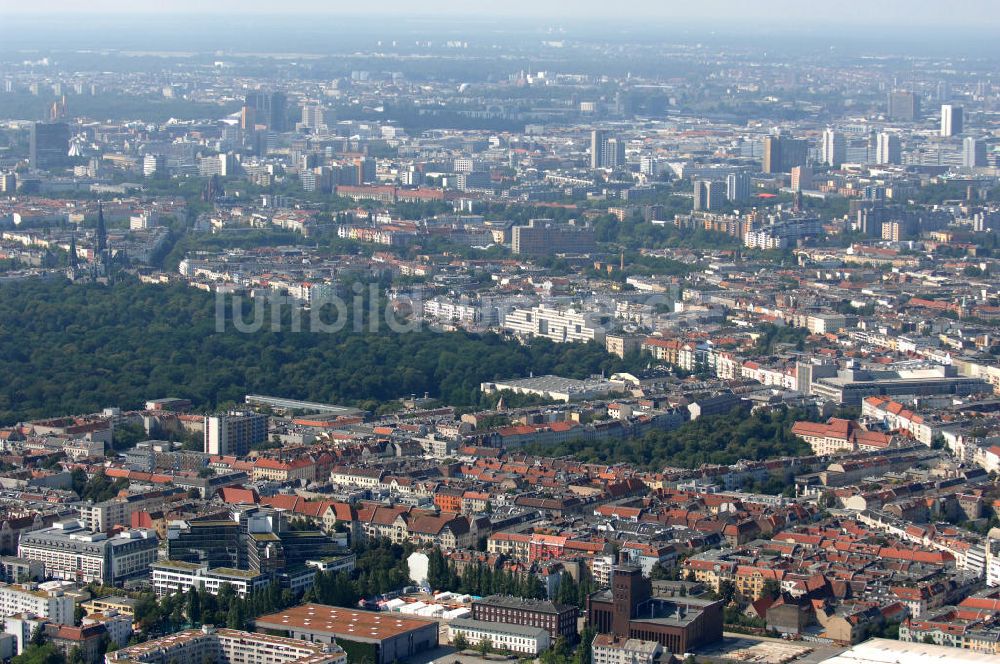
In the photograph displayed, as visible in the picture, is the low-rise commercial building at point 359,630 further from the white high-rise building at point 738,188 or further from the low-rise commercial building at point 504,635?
the white high-rise building at point 738,188

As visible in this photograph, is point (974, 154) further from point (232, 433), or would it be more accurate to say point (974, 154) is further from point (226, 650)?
point (226, 650)

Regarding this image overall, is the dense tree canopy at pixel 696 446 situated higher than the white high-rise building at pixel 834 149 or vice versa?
the dense tree canopy at pixel 696 446

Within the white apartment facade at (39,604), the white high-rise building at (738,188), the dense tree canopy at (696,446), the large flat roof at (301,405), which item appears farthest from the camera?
the white high-rise building at (738,188)

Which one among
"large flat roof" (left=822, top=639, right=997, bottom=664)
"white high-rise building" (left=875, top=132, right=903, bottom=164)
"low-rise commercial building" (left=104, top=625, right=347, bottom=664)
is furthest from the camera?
"white high-rise building" (left=875, top=132, right=903, bottom=164)

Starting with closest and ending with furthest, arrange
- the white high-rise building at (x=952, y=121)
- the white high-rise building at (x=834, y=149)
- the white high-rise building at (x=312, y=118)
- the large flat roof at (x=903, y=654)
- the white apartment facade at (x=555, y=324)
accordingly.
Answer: the large flat roof at (x=903, y=654)
the white apartment facade at (x=555, y=324)
the white high-rise building at (x=834, y=149)
the white high-rise building at (x=952, y=121)
the white high-rise building at (x=312, y=118)

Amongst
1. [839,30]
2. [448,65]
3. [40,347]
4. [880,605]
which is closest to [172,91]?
[448,65]

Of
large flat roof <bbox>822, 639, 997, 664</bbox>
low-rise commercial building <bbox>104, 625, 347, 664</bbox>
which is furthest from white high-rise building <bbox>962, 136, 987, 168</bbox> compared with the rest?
low-rise commercial building <bbox>104, 625, 347, 664</bbox>

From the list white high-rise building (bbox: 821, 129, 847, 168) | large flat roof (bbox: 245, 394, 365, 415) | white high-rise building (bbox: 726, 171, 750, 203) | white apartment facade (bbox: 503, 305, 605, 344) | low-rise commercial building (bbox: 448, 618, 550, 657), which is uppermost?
low-rise commercial building (bbox: 448, 618, 550, 657)

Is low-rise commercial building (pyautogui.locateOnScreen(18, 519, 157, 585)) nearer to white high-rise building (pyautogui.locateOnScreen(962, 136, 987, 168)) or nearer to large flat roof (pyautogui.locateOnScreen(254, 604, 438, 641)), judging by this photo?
large flat roof (pyautogui.locateOnScreen(254, 604, 438, 641))

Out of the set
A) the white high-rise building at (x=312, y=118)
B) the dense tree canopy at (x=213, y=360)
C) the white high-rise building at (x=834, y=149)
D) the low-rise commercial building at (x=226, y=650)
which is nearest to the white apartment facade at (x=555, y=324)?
the dense tree canopy at (x=213, y=360)
